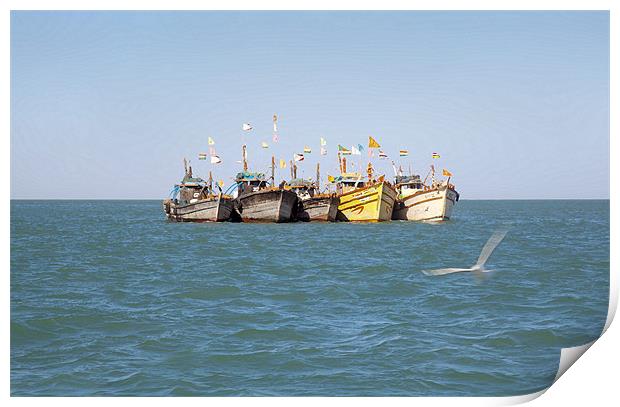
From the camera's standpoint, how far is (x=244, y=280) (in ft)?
53.5

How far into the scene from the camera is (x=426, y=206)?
41531 millimetres

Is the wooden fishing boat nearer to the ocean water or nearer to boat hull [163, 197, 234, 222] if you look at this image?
boat hull [163, 197, 234, 222]

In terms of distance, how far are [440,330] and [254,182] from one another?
105 feet

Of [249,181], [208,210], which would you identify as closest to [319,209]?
[249,181]

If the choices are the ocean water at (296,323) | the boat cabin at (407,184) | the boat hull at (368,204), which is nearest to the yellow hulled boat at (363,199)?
the boat hull at (368,204)

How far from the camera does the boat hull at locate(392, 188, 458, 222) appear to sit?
40719 millimetres

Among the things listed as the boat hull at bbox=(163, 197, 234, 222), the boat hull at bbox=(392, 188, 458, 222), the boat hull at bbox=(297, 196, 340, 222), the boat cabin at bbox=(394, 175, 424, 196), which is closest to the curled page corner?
the boat hull at bbox=(297, 196, 340, 222)

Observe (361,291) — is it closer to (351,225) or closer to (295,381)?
(295,381)

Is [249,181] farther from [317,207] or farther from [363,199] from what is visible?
[363,199]

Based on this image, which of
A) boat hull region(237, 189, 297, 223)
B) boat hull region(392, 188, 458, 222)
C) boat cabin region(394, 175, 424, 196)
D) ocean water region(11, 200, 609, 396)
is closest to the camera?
ocean water region(11, 200, 609, 396)

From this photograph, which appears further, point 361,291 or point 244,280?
point 244,280
